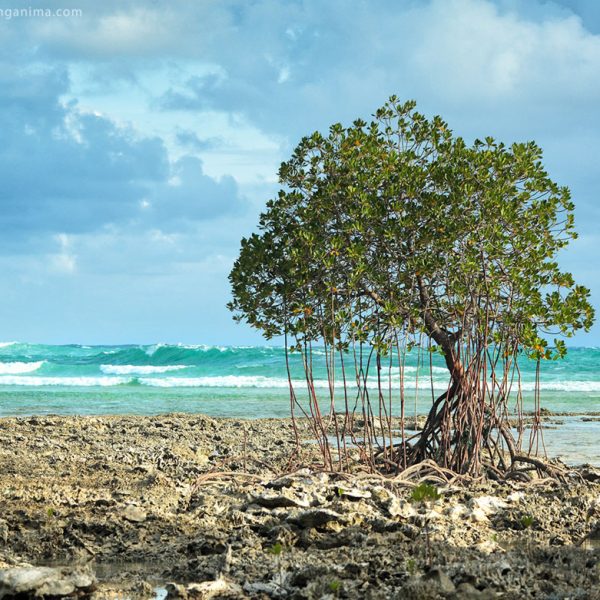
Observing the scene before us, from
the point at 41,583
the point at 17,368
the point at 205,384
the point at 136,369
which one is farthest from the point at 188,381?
the point at 41,583

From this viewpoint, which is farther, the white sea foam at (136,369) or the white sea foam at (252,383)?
the white sea foam at (136,369)

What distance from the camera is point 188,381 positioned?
3847cm

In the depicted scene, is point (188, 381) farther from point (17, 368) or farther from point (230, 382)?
point (17, 368)

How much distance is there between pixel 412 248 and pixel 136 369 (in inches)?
1689

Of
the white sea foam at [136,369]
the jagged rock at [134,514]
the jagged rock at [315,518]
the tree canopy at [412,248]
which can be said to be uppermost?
the tree canopy at [412,248]

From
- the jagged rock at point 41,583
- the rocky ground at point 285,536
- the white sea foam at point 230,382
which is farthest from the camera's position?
the white sea foam at point 230,382

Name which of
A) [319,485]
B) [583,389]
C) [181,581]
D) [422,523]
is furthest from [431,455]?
[583,389]

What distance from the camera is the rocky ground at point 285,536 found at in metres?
4.92

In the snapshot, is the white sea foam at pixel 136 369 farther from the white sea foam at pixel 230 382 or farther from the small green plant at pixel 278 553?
the small green plant at pixel 278 553

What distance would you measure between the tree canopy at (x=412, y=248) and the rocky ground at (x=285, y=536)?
178cm

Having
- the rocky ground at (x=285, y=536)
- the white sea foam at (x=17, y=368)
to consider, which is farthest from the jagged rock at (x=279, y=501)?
the white sea foam at (x=17, y=368)

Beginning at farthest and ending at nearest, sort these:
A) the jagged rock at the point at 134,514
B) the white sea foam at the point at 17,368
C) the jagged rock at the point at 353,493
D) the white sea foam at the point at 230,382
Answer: the white sea foam at the point at 17,368 → the white sea foam at the point at 230,382 → the jagged rock at the point at 353,493 → the jagged rock at the point at 134,514

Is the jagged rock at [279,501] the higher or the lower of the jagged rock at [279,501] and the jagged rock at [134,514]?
the higher

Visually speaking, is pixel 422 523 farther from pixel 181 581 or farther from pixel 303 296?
pixel 303 296
